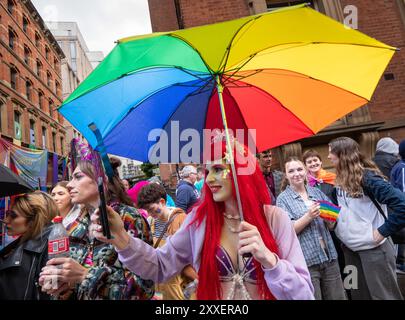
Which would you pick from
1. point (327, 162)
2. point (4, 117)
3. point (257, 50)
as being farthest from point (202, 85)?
point (4, 117)

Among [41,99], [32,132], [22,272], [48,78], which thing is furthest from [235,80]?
[48,78]

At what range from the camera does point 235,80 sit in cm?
200

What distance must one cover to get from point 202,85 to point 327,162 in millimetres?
6647

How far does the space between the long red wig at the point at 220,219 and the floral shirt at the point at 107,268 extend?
426 mm

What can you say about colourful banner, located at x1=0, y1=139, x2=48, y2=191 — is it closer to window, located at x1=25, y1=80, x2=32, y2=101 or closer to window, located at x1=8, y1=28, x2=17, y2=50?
window, located at x1=25, y1=80, x2=32, y2=101

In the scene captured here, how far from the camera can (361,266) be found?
2.93m

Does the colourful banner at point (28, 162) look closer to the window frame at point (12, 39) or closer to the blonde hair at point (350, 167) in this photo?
the blonde hair at point (350, 167)

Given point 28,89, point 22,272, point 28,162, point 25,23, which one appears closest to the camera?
point 22,272

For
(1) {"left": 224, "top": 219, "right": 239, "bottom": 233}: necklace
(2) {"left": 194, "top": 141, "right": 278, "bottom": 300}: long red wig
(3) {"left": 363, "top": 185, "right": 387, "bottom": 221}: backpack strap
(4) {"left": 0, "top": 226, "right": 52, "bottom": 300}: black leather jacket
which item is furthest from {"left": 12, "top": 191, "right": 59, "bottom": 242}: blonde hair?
(3) {"left": 363, "top": 185, "right": 387, "bottom": 221}: backpack strap

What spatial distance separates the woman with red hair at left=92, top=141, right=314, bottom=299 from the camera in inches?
53.6

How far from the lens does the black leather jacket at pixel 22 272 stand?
212cm

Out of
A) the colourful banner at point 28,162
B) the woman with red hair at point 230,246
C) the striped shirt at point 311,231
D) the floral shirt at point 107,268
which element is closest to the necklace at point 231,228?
the woman with red hair at point 230,246

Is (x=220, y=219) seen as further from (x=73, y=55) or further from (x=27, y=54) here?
(x=73, y=55)

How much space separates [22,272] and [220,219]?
5.34 feet
